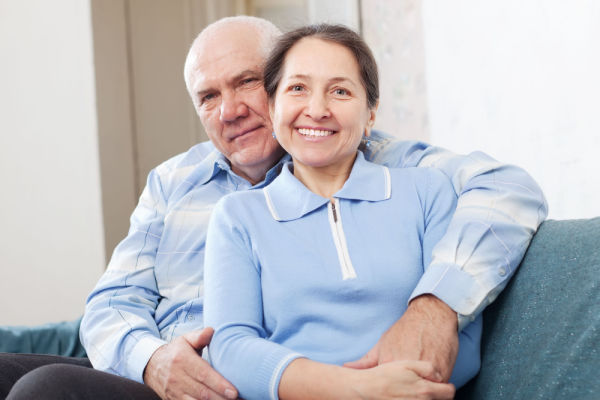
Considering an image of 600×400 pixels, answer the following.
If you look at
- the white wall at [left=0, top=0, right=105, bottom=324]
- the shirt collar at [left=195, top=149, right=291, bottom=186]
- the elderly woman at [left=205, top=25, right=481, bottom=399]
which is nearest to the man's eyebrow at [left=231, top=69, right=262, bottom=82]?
the shirt collar at [left=195, top=149, right=291, bottom=186]

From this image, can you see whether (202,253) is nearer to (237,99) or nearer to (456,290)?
(237,99)

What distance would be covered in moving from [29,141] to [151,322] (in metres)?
1.84

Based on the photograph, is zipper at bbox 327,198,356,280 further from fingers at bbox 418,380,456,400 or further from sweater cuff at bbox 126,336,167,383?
sweater cuff at bbox 126,336,167,383

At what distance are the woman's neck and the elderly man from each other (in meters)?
0.21

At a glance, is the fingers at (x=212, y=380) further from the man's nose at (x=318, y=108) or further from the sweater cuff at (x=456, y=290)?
the man's nose at (x=318, y=108)

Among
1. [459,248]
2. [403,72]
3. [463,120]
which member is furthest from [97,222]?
[459,248]

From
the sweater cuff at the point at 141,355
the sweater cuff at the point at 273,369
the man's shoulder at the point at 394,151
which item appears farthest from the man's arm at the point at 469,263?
the sweater cuff at the point at 141,355

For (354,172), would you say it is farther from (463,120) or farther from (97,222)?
(97,222)

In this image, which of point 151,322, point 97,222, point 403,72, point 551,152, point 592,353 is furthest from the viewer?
point 97,222

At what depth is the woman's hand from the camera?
99cm

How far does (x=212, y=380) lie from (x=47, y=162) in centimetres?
223

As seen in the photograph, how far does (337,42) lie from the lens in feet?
4.33

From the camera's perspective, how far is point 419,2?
8.48ft

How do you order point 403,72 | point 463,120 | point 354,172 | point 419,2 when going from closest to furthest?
point 354,172 → point 463,120 → point 419,2 → point 403,72
